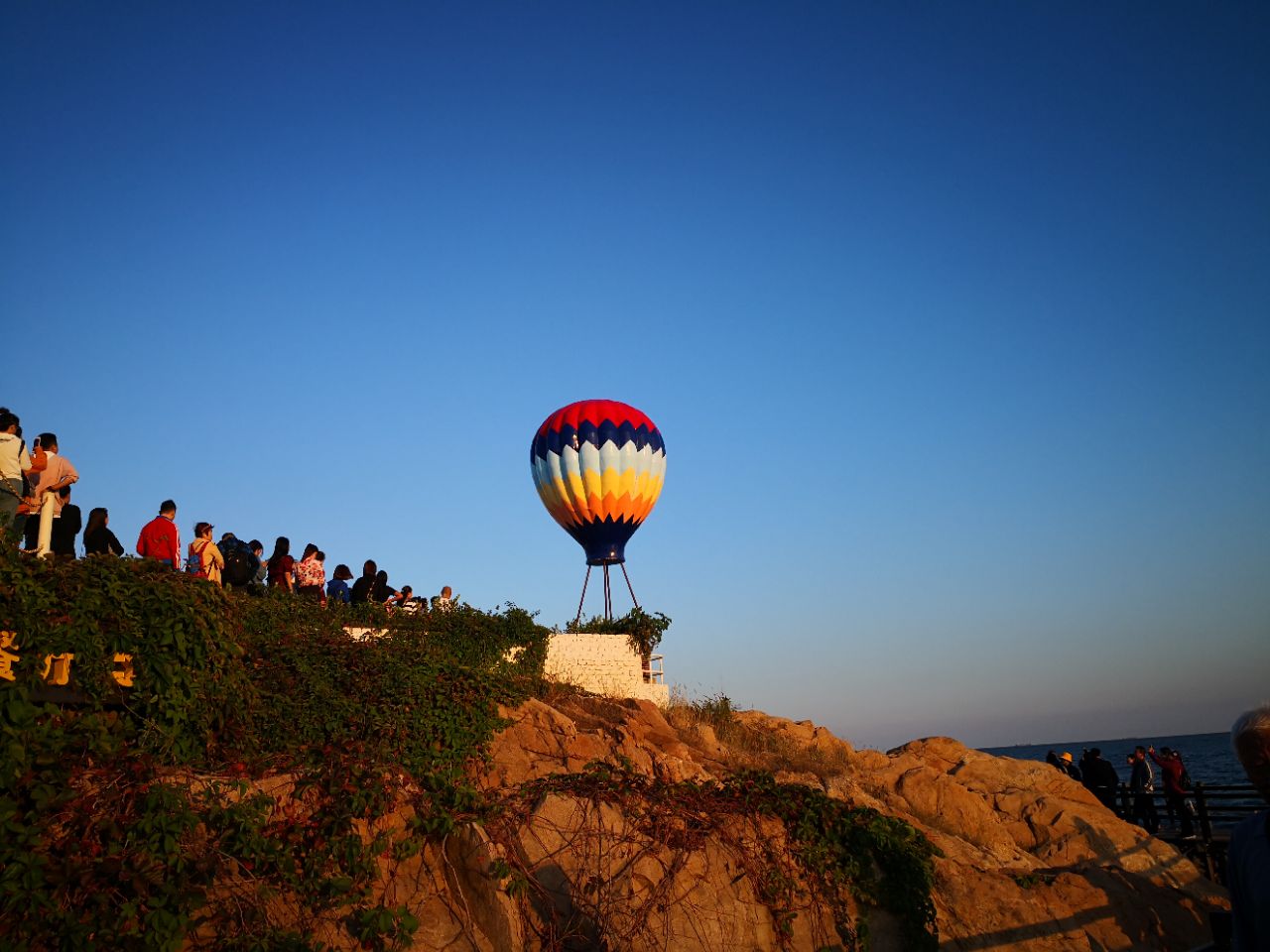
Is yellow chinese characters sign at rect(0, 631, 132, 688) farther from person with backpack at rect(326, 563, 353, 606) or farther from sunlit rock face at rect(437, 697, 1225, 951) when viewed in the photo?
person with backpack at rect(326, 563, 353, 606)

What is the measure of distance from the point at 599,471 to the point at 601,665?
779cm

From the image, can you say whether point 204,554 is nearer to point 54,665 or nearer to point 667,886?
point 54,665

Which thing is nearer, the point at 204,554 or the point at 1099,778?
the point at 204,554

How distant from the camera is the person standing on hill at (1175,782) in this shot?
17609 mm

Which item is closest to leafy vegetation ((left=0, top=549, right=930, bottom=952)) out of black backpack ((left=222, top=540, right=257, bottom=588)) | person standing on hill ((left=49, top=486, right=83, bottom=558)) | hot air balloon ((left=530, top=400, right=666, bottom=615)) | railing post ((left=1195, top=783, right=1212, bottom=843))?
person standing on hill ((left=49, top=486, right=83, bottom=558))

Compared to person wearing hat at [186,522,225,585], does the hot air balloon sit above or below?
above

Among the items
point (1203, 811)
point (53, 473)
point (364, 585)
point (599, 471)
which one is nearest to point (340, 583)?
point (364, 585)

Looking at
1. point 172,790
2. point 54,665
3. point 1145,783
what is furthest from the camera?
point 1145,783

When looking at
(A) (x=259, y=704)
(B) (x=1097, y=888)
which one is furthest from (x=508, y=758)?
(B) (x=1097, y=888)

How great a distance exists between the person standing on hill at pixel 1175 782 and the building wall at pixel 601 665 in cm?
1102

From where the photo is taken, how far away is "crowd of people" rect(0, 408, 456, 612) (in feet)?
36.5

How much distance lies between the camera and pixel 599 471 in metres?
29.3

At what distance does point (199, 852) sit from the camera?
7730 millimetres

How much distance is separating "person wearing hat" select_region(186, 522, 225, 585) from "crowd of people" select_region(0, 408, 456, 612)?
0.05ft
